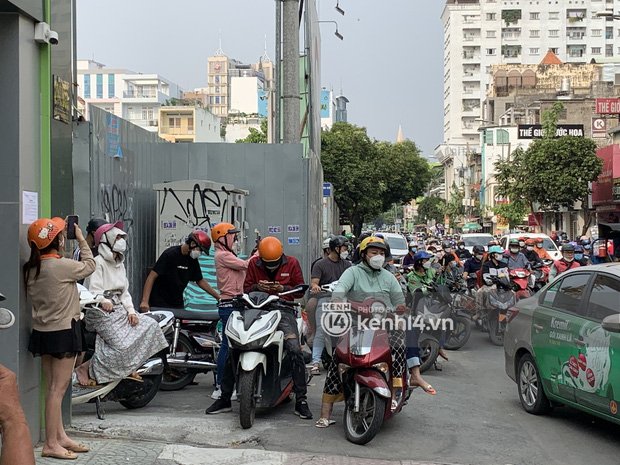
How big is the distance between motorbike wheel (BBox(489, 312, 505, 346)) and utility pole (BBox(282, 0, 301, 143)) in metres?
4.83

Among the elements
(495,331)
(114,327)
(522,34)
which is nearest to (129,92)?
(522,34)

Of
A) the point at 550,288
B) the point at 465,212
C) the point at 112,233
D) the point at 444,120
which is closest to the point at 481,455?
the point at 550,288

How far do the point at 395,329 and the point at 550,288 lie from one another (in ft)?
6.09

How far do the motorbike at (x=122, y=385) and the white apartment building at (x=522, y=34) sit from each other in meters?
101

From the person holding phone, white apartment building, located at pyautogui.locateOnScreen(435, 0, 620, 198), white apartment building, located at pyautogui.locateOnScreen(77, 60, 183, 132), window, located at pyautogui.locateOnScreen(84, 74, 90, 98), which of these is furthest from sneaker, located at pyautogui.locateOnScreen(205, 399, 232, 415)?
window, located at pyautogui.locateOnScreen(84, 74, 90, 98)

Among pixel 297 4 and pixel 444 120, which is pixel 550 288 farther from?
pixel 444 120

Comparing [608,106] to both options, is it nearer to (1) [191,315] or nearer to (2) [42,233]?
(1) [191,315]

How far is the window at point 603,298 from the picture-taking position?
6.59 metres

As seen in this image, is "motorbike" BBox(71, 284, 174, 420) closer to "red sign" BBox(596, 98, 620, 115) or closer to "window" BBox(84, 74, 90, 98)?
"red sign" BBox(596, 98, 620, 115)

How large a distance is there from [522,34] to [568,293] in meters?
113

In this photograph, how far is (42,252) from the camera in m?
5.65

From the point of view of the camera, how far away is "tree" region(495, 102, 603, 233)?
40656mm

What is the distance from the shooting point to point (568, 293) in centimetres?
733

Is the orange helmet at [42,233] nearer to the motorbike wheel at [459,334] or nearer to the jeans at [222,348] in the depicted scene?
the jeans at [222,348]
